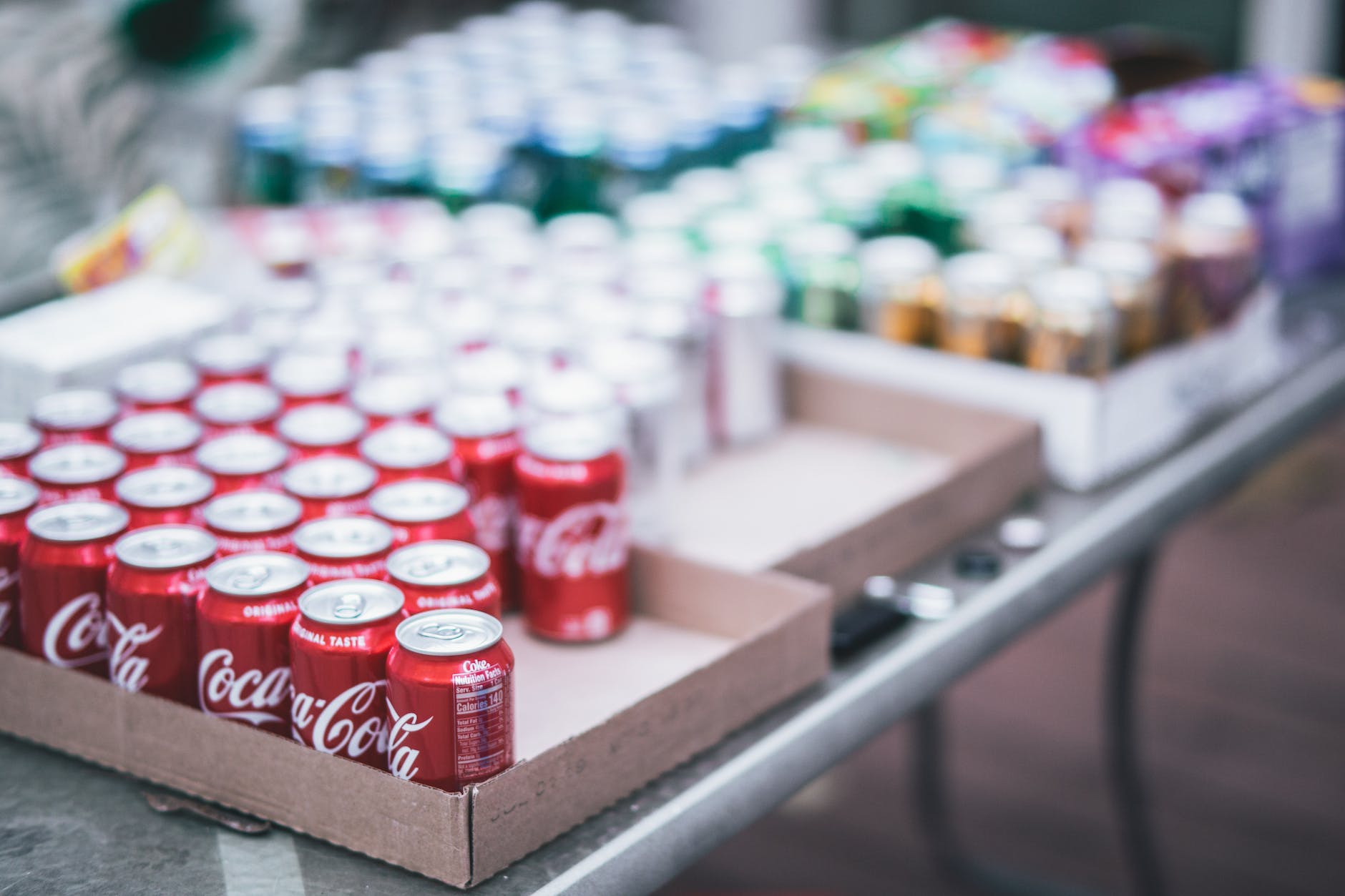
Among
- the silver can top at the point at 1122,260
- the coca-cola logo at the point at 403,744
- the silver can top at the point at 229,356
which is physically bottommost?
the coca-cola logo at the point at 403,744

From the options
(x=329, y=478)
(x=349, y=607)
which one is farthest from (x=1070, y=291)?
(x=349, y=607)

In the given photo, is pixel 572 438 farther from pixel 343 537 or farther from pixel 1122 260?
pixel 1122 260

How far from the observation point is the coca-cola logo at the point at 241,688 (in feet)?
3.32

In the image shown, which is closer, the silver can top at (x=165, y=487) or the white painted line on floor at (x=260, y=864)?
the white painted line on floor at (x=260, y=864)

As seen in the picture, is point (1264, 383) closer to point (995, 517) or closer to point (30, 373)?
point (995, 517)

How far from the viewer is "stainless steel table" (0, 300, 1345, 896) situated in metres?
0.96

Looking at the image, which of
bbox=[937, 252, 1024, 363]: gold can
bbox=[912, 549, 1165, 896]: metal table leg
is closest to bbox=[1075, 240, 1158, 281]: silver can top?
bbox=[937, 252, 1024, 363]: gold can

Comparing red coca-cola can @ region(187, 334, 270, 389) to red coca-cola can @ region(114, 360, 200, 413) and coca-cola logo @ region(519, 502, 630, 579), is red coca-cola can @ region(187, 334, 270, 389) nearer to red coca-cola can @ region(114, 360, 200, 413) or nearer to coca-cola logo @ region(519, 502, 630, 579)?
red coca-cola can @ region(114, 360, 200, 413)

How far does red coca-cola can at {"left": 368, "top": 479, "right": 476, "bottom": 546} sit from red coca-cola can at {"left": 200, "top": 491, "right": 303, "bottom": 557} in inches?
2.6

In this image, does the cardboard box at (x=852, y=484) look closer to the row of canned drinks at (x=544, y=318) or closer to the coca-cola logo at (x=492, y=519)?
the row of canned drinks at (x=544, y=318)

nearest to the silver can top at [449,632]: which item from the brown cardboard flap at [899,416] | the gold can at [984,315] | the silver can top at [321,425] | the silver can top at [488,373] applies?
the silver can top at [321,425]

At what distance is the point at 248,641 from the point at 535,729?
24 cm

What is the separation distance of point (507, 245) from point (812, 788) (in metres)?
1.29

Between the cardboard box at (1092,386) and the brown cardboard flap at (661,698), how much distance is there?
19.5 inches
